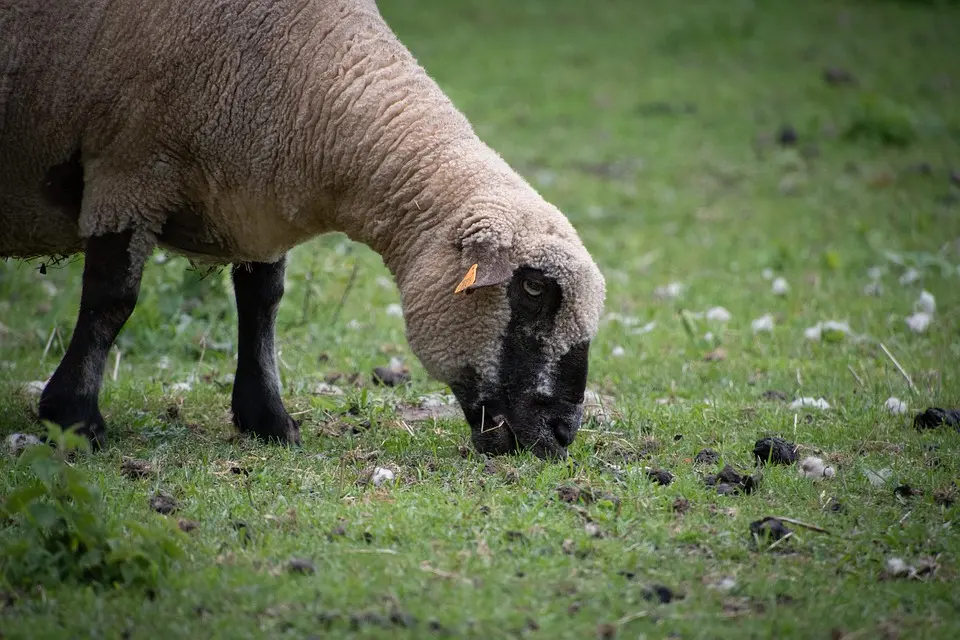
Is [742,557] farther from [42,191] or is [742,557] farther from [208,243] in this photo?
[42,191]

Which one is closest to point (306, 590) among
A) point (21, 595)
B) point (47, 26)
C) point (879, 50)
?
point (21, 595)

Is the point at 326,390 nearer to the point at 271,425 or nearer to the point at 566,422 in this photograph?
the point at 271,425

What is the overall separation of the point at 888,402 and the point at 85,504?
4.22 metres

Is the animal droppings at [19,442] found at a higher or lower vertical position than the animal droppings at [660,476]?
lower

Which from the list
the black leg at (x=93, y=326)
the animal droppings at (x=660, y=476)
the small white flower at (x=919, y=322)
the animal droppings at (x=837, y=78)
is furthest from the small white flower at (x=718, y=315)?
the animal droppings at (x=837, y=78)

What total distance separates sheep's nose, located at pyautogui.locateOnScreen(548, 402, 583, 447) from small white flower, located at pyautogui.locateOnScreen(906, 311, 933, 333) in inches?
143

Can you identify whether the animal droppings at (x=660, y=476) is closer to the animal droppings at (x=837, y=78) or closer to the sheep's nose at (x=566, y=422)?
the sheep's nose at (x=566, y=422)

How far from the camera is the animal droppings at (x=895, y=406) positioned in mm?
6270

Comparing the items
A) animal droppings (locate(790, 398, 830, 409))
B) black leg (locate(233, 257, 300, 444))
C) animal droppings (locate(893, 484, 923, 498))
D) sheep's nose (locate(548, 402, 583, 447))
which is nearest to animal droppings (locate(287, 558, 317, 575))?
sheep's nose (locate(548, 402, 583, 447))

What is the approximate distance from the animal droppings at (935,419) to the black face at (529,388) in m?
1.91

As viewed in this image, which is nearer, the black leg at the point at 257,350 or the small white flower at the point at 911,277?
the black leg at the point at 257,350

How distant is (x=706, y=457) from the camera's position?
552 centimetres

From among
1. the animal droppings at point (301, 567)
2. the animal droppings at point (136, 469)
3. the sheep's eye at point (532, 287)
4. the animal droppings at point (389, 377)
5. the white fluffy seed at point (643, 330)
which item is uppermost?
the sheep's eye at point (532, 287)

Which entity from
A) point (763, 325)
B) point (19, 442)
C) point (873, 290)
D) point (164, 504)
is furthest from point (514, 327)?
point (873, 290)
